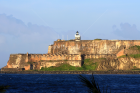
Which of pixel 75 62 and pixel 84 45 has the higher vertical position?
pixel 84 45

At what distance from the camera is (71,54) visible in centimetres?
9856

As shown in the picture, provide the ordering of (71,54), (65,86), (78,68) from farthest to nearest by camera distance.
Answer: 1. (71,54)
2. (78,68)
3. (65,86)

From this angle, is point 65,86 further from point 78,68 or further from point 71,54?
point 71,54

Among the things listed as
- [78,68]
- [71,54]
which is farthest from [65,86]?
[71,54]

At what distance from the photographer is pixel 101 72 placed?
88.1 metres

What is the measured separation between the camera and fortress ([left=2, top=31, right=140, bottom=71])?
9812 cm

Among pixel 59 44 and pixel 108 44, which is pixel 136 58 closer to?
pixel 108 44

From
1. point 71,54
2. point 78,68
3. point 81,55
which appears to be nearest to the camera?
point 78,68

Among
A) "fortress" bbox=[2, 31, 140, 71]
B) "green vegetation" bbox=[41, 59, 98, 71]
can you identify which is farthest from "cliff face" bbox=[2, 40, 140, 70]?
"green vegetation" bbox=[41, 59, 98, 71]

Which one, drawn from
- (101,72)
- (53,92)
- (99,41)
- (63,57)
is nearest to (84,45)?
(99,41)

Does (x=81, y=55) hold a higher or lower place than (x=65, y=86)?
higher

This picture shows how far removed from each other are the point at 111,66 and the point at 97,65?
5.42 meters

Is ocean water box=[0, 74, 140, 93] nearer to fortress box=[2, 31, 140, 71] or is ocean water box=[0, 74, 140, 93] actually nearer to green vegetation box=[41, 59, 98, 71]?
green vegetation box=[41, 59, 98, 71]

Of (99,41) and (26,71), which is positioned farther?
(99,41)
